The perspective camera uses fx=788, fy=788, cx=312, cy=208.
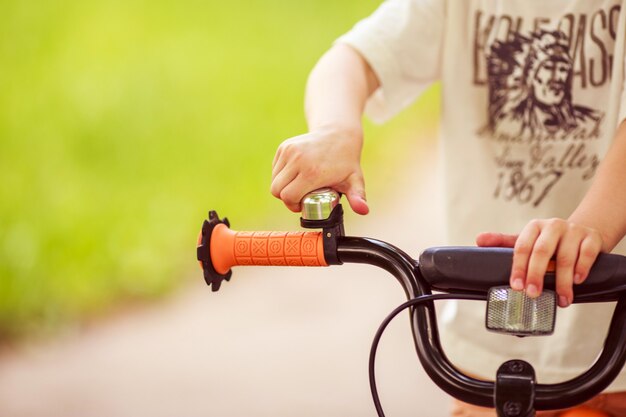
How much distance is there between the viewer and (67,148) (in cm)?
246

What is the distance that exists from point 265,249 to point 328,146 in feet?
0.48

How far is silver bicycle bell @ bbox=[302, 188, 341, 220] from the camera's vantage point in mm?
677

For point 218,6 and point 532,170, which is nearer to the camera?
point 532,170

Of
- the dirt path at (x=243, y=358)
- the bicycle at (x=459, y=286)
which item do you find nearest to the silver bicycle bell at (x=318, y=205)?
the bicycle at (x=459, y=286)

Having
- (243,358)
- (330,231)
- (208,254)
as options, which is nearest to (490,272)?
(330,231)

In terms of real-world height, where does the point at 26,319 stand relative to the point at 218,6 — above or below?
below

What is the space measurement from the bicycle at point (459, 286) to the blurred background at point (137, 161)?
1.30 metres

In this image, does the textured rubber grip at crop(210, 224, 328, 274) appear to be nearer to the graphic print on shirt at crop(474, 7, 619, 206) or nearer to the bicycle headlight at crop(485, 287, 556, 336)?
the bicycle headlight at crop(485, 287, 556, 336)

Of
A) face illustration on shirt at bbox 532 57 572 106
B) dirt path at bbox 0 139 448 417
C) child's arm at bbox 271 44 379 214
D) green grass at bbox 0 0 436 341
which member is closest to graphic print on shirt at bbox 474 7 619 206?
face illustration on shirt at bbox 532 57 572 106

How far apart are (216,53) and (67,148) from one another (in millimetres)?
665

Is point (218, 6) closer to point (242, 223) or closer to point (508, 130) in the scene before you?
point (242, 223)

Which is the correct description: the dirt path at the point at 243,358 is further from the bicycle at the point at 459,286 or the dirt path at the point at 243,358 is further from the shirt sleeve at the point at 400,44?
the bicycle at the point at 459,286

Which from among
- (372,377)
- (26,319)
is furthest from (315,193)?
(26,319)

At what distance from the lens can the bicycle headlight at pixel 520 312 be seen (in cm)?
59
